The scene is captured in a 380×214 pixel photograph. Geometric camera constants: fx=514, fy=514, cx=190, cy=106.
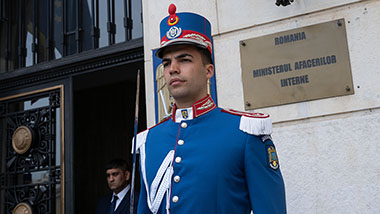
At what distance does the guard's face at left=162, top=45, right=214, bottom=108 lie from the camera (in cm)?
232

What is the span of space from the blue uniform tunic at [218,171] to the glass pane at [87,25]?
3.15 m

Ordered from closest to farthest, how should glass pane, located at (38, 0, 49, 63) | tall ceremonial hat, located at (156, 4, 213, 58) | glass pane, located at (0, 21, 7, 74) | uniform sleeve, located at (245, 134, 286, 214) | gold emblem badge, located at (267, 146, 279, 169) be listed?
uniform sleeve, located at (245, 134, 286, 214) → gold emblem badge, located at (267, 146, 279, 169) → tall ceremonial hat, located at (156, 4, 213, 58) → glass pane, located at (38, 0, 49, 63) → glass pane, located at (0, 21, 7, 74)

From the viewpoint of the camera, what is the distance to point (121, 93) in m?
8.02

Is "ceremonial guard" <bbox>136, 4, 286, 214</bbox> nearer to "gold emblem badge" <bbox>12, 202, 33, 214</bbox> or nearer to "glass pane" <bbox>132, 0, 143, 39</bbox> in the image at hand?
"glass pane" <bbox>132, 0, 143, 39</bbox>

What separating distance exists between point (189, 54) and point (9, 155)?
3.82 metres

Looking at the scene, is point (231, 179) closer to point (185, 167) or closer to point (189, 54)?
point (185, 167)

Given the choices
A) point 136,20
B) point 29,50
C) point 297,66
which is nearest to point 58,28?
point 29,50

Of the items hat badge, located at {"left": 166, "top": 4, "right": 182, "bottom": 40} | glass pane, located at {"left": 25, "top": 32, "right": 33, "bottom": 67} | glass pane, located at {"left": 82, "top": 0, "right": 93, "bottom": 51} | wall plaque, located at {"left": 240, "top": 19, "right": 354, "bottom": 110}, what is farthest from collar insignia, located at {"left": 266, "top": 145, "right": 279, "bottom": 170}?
glass pane, located at {"left": 25, "top": 32, "right": 33, "bottom": 67}

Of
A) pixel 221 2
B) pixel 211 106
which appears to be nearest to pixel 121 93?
pixel 221 2

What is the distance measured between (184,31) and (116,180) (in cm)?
356

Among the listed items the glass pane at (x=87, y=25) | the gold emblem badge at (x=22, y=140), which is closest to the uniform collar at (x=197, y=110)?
the glass pane at (x=87, y=25)

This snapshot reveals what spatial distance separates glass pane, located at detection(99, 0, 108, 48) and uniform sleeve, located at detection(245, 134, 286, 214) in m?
3.27

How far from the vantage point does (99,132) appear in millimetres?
7957

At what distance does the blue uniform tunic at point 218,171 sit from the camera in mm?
2189
